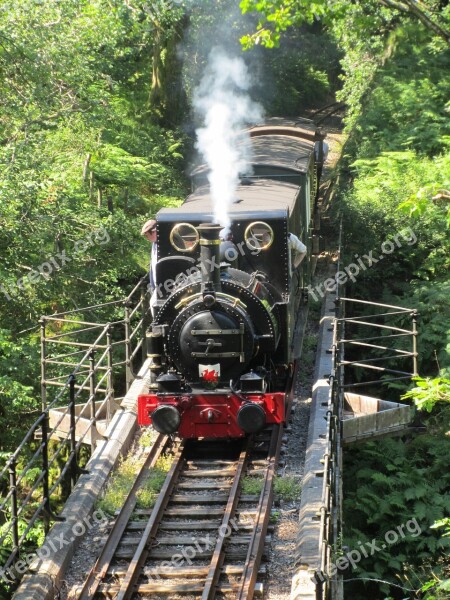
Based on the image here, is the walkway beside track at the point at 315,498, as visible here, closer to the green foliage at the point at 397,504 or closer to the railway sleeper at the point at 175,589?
the railway sleeper at the point at 175,589

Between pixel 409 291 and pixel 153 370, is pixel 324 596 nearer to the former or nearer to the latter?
pixel 153 370

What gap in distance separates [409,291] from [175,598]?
924 centimetres

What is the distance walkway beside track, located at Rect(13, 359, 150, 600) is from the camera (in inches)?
278

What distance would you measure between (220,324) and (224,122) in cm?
1107

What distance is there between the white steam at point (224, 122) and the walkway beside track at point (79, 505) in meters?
2.75

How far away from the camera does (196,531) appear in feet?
26.9

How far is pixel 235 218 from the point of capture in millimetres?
10117

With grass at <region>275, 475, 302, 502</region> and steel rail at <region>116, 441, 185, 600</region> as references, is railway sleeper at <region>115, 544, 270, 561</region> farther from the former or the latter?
grass at <region>275, 475, 302, 502</region>

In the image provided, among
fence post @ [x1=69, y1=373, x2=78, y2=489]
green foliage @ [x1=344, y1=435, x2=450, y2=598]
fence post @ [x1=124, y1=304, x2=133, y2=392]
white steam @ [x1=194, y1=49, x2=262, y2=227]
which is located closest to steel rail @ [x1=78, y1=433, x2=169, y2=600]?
fence post @ [x1=69, y1=373, x2=78, y2=489]

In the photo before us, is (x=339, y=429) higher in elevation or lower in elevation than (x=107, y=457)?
higher

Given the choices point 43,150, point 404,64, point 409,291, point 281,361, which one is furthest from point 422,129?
point 281,361

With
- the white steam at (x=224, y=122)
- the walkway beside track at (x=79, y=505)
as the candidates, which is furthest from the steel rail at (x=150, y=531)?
the white steam at (x=224, y=122)

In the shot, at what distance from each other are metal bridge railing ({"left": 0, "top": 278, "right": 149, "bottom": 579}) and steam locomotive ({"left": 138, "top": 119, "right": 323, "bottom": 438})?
34.4 inches

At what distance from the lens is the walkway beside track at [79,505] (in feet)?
23.2
